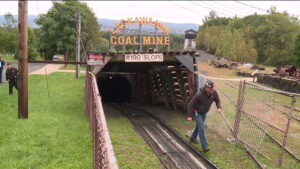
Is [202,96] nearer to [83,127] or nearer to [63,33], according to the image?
[83,127]

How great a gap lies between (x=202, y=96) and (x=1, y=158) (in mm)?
5170

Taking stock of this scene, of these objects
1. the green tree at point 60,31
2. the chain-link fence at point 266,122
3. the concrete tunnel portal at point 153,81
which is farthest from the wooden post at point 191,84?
the green tree at point 60,31

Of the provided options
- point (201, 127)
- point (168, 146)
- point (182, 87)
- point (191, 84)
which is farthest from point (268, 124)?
point (182, 87)

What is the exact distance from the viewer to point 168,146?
30.5 feet

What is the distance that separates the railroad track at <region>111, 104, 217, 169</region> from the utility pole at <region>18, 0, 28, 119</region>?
13.1 ft

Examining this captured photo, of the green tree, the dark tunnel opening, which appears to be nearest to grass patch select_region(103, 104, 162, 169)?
the dark tunnel opening

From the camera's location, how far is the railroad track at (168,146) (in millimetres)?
7766

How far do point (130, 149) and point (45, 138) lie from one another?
225 centimetres

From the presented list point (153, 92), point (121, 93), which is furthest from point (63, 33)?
point (153, 92)

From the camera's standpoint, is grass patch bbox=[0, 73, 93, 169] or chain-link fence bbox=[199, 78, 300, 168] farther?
chain-link fence bbox=[199, 78, 300, 168]

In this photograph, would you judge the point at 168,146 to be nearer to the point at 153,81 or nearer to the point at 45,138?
the point at 45,138

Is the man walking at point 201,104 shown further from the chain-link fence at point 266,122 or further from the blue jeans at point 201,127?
the chain-link fence at point 266,122

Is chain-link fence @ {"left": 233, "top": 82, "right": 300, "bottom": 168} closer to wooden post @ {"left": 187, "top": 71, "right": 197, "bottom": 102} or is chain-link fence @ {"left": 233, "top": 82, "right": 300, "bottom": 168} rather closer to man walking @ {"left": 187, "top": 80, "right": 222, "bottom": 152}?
man walking @ {"left": 187, "top": 80, "right": 222, "bottom": 152}

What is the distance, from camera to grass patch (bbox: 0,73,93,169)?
686 cm
